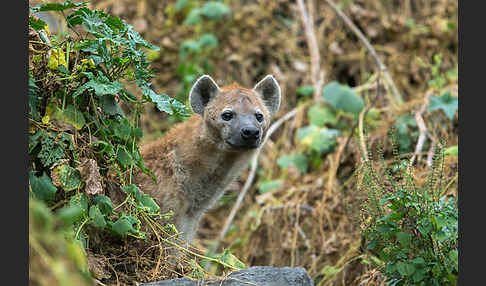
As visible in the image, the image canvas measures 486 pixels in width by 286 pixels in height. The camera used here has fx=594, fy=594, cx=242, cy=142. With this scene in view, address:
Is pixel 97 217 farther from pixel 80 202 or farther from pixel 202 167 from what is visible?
pixel 202 167

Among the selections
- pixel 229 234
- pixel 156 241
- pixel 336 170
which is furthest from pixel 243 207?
pixel 156 241

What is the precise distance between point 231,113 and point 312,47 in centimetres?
404

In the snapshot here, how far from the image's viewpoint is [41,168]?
360 centimetres

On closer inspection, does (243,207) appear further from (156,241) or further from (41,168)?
(41,168)

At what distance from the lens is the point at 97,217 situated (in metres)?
3.55

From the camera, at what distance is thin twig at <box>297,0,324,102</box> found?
27.5 ft

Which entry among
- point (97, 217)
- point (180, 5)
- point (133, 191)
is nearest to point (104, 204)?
point (97, 217)

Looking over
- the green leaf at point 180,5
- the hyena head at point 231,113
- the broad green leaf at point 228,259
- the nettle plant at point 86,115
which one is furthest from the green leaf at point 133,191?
the green leaf at point 180,5

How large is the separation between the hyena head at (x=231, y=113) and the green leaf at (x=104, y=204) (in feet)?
4.96

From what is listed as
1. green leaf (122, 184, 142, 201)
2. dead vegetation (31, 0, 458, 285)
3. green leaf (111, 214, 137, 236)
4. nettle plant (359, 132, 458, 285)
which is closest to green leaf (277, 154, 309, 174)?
dead vegetation (31, 0, 458, 285)

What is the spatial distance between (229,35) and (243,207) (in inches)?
115

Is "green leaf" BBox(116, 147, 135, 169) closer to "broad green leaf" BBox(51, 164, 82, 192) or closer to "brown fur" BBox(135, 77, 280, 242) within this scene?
"broad green leaf" BBox(51, 164, 82, 192)

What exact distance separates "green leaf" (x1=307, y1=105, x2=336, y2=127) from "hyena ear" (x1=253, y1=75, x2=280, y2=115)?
2212 millimetres

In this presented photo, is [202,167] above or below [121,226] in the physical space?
Answer: below
